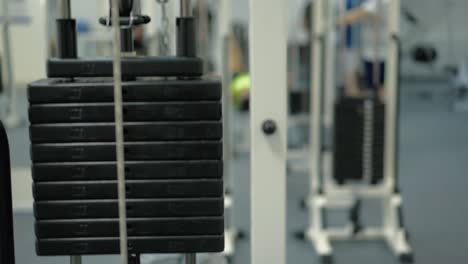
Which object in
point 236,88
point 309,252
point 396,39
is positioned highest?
point 396,39

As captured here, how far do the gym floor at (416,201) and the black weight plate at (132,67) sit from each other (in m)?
0.40

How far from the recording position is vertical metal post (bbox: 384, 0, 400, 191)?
293 centimetres

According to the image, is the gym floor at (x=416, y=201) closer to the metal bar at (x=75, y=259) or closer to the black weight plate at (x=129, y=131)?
the metal bar at (x=75, y=259)

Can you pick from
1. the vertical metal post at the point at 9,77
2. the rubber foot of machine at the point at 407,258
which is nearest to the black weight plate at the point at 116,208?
the rubber foot of machine at the point at 407,258

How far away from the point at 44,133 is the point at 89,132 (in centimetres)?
8

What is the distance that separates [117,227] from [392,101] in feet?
7.27

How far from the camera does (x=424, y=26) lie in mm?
3723

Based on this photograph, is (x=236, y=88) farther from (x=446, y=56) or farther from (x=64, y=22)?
(x=64, y=22)

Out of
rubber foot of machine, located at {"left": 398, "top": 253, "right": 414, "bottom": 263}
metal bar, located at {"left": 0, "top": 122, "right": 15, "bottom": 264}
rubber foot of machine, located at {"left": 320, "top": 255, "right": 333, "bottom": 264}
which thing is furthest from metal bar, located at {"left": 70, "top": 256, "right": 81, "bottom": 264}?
rubber foot of machine, located at {"left": 398, "top": 253, "right": 414, "bottom": 263}

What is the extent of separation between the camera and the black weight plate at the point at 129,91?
101 centimetres

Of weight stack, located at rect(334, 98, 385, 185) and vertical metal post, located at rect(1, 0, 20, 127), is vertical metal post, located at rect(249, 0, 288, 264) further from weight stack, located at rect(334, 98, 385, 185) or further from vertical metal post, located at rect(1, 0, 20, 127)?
vertical metal post, located at rect(1, 0, 20, 127)

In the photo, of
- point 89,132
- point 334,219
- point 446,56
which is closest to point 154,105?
point 89,132

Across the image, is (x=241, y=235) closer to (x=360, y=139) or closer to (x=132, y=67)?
(x=360, y=139)

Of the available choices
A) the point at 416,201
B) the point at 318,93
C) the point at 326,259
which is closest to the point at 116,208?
the point at 326,259
